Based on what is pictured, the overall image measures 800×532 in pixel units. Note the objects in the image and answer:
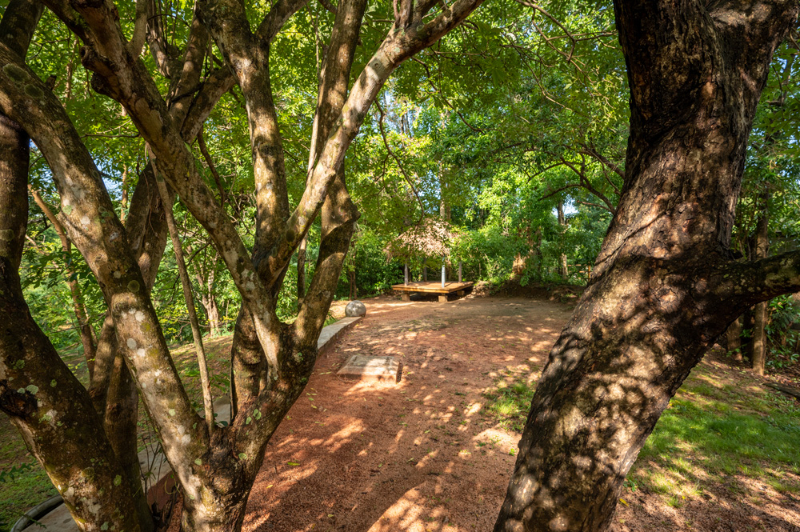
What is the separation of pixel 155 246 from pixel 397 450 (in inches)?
108

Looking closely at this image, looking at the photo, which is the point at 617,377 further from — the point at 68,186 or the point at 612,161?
the point at 612,161

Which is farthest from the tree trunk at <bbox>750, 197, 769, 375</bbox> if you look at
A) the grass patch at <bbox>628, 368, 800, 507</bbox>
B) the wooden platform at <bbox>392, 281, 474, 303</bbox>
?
the wooden platform at <bbox>392, 281, 474, 303</bbox>

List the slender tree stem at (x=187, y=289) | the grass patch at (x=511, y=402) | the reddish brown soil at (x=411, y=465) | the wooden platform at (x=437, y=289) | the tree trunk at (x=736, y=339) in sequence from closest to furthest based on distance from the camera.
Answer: the slender tree stem at (x=187, y=289)
the reddish brown soil at (x=411, y=465)
the grass patch at (x=511, y=402)
the tree trunk at (x=736, y=339)
the wooden platform at (x=437, y=289)

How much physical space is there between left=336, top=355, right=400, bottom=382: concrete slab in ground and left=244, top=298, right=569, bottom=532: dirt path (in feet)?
0.52

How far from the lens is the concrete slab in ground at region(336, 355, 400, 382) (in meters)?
5.30

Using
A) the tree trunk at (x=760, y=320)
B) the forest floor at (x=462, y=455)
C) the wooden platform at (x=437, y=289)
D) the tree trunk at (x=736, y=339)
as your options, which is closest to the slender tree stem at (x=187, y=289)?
the forest floor at (x=462, y=455)

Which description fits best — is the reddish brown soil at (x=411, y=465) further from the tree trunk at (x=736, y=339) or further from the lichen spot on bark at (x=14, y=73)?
Result: the tree trunk at (x=736, y=339)

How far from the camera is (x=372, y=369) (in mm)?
5379

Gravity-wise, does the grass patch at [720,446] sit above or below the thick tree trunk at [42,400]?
below

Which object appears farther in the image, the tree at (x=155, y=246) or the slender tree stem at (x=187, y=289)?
the slender tree stem at (x=187, y=289)

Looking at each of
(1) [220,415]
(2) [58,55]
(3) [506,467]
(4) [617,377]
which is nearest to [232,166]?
(2) [58,55]

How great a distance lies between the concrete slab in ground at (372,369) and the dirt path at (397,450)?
16 centimetres

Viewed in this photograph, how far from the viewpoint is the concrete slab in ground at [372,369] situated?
5.30 metres

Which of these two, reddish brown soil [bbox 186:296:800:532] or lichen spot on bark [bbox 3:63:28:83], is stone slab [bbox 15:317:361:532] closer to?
reddish brown soil [bbox 186:296:800:532]
